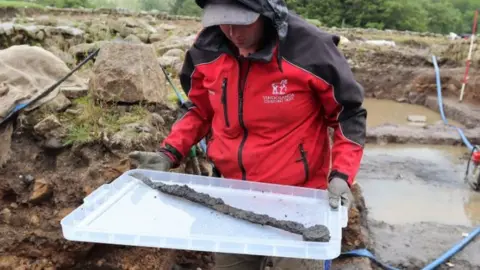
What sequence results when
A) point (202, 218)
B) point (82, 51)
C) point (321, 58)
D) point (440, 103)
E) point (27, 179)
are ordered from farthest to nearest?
1. point (440, 103)
2. point (82, 51)
3. point (27, 179)
4. point (321, 58)
5. point (202, 218)

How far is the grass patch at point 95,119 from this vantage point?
10.0ft

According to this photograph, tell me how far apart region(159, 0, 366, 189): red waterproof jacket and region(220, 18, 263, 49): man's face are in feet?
0.17

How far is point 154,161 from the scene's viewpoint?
2234 millimetres

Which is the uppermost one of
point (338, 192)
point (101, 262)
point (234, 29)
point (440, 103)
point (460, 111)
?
point (234, 29)

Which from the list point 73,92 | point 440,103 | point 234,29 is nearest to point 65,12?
point 440,103

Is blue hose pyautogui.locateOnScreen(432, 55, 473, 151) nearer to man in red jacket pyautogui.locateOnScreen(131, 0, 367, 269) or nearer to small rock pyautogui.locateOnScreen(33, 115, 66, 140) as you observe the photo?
man in red jacket pyautogui.locateOnScreen(131, 0, 367, 269)

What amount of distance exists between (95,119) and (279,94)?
1627mm

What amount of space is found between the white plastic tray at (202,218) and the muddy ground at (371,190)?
948 mm

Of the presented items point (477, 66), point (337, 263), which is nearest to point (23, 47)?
point (337, 263)

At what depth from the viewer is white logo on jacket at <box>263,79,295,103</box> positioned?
1.98 m

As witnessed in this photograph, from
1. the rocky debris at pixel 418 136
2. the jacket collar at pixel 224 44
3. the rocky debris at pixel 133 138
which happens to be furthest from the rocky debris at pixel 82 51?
the rocky debris at pixel 418 136

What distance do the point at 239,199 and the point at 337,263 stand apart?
5.95 feet

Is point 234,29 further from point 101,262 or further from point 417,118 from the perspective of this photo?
point 417,118

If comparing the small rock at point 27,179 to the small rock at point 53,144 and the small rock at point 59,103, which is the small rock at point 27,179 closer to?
the small rock at point 53,144
